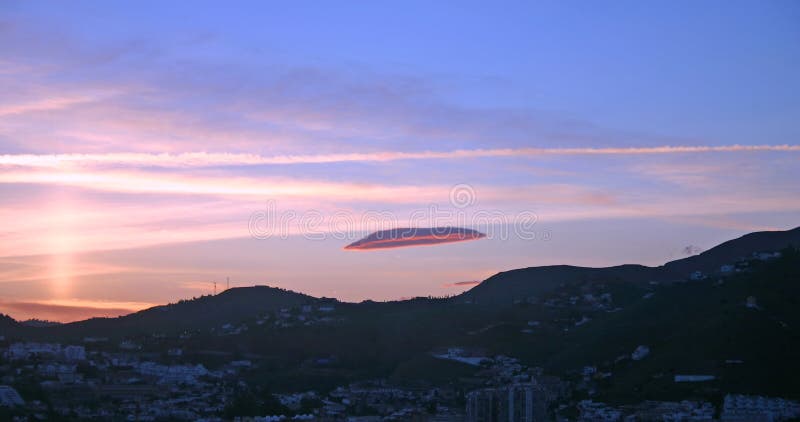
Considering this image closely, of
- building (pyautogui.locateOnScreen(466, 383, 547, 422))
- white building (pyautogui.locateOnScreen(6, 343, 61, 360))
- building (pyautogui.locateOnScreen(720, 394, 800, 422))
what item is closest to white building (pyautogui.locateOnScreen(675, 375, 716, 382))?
building (pyautogui.locateOnScreen(720, 394, 800, 422))

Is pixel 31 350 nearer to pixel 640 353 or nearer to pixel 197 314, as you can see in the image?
pixel 640 353

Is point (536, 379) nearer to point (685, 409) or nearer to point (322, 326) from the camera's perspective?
point (685, 409)

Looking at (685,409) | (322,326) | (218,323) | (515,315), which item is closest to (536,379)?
(685,409)

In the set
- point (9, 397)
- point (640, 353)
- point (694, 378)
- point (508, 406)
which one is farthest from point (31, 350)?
point (694, 378)

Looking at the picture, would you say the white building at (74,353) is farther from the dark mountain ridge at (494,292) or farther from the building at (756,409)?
the building at (756,409)

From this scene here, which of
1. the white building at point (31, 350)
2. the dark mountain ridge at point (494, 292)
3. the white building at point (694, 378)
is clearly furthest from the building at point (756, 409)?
the dark mountain ridge at point (494, 292)

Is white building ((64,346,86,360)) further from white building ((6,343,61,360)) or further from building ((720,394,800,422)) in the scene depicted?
building ((720,394,800,422))
